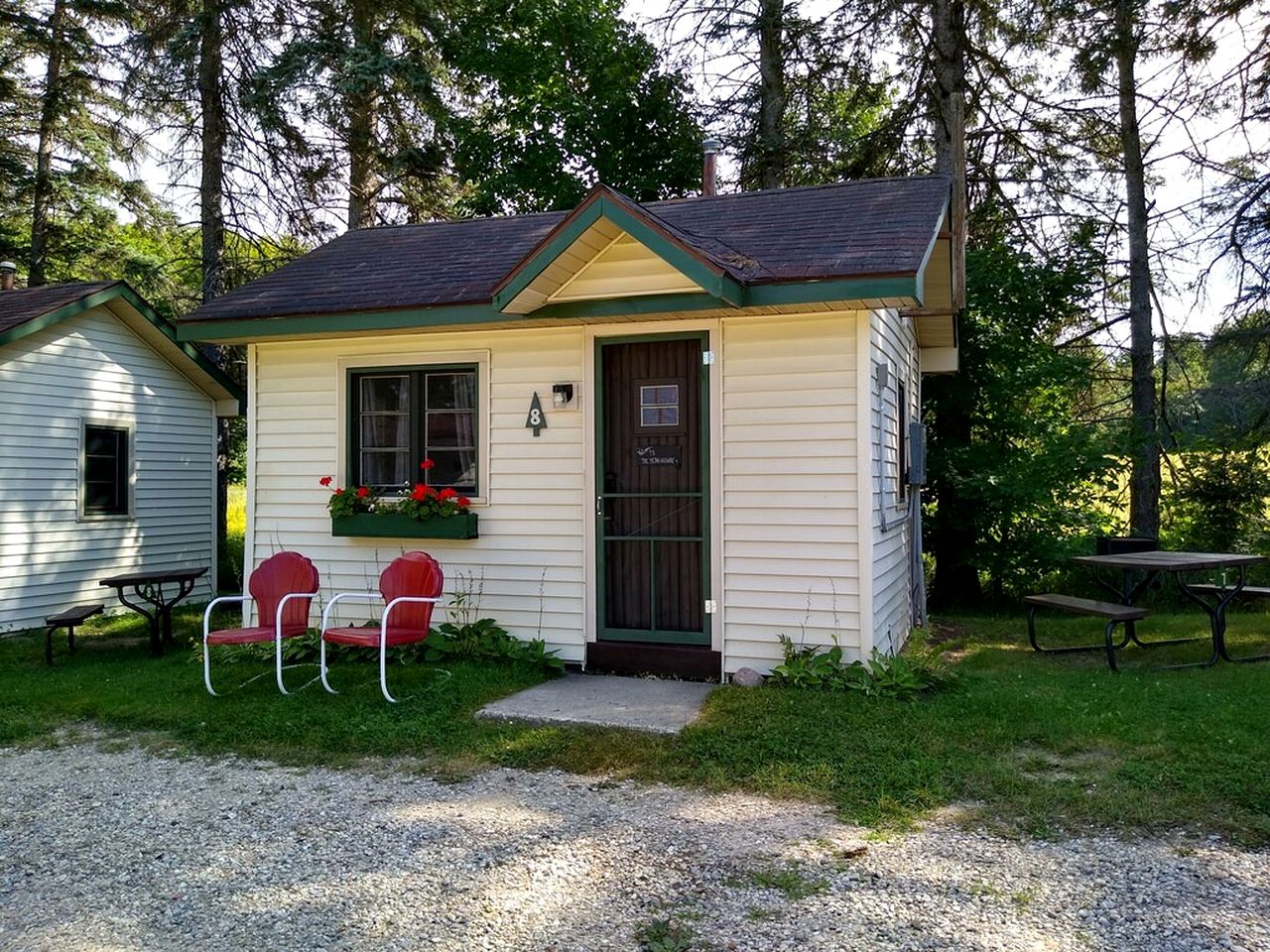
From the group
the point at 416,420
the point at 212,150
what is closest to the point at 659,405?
the point at 416,420

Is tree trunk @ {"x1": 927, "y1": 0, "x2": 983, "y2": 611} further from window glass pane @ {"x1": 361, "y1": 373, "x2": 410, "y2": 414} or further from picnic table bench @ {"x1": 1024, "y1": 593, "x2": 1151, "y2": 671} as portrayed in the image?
window glass pane @ {"x1": 361, "y1": 373, "x2": 410, "y2": 414}

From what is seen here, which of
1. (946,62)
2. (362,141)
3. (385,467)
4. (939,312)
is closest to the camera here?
(385,467)

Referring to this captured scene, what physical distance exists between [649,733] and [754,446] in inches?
80.9

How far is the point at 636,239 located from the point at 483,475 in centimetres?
210

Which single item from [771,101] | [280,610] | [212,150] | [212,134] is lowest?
[280,610]

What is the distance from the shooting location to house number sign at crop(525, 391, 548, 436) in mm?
6637

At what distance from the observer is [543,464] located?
21.9ft

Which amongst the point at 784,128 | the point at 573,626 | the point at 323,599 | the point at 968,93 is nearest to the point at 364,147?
the point at 784,128

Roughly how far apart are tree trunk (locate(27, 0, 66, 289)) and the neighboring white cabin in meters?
6.72

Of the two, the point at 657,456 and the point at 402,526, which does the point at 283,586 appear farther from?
the point at 657,456

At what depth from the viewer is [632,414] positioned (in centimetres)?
659

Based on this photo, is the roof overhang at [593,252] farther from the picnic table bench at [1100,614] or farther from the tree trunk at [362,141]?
the tree trunk at [362,141]

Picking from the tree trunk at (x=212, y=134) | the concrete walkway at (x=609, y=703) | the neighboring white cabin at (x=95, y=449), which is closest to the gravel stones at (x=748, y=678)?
the concrete walkway at (x=609, y=703)

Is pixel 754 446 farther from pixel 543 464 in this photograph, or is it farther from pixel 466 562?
pixel 466 562
